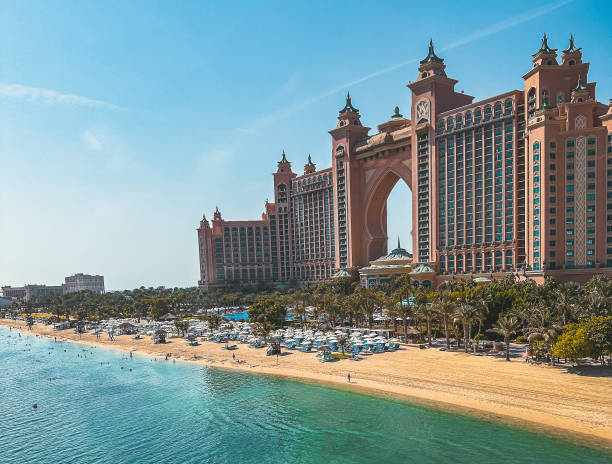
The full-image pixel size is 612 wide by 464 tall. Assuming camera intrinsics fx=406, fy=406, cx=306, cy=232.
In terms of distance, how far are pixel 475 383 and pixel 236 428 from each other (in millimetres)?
26407

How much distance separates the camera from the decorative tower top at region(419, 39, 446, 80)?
11456 centimetres

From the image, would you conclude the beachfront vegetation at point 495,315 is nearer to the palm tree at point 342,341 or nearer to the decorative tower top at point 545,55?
the palm tree at point 342,341

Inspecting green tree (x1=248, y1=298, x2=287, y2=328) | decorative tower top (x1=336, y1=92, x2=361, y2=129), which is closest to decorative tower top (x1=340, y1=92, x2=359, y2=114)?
decorative tower top (x1=336, y1=92, x2=361, y2=129)

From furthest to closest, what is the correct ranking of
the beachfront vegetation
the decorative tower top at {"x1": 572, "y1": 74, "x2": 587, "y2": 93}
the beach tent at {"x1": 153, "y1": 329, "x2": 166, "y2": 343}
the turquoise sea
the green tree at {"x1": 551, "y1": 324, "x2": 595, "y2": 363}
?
the beach tent at {"x1": 153, "y1": 329, "x2": 166, "y2": 343} → the decorative tower top at {"x1": 572, "y1": 74, "x2": 587, "y2": 93} → the beachfront vegetation → the green tree at {"x1": 551, "y1": 324, "x2": 595, "y2": 363} → the turquoise sea


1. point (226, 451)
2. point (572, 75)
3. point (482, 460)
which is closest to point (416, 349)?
point (482, 460)

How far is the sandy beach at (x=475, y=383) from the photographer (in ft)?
119

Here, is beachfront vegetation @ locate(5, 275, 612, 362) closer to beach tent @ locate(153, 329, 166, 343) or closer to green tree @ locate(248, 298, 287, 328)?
green tree @ locate(248, 298, 287, 328)

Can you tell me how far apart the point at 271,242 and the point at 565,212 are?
4674 inches

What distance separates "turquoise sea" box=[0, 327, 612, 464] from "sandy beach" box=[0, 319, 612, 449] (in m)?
2.45

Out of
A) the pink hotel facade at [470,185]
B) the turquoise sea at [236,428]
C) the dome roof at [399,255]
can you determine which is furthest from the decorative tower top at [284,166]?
the turquoise sea at [236,428]

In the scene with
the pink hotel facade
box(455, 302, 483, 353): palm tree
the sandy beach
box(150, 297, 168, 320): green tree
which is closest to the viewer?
the sandy beach

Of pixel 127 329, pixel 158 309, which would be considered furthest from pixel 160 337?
pixel 158 309

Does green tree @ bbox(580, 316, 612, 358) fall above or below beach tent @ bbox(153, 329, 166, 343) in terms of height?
above

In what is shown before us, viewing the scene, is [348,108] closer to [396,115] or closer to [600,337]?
[396,115]
